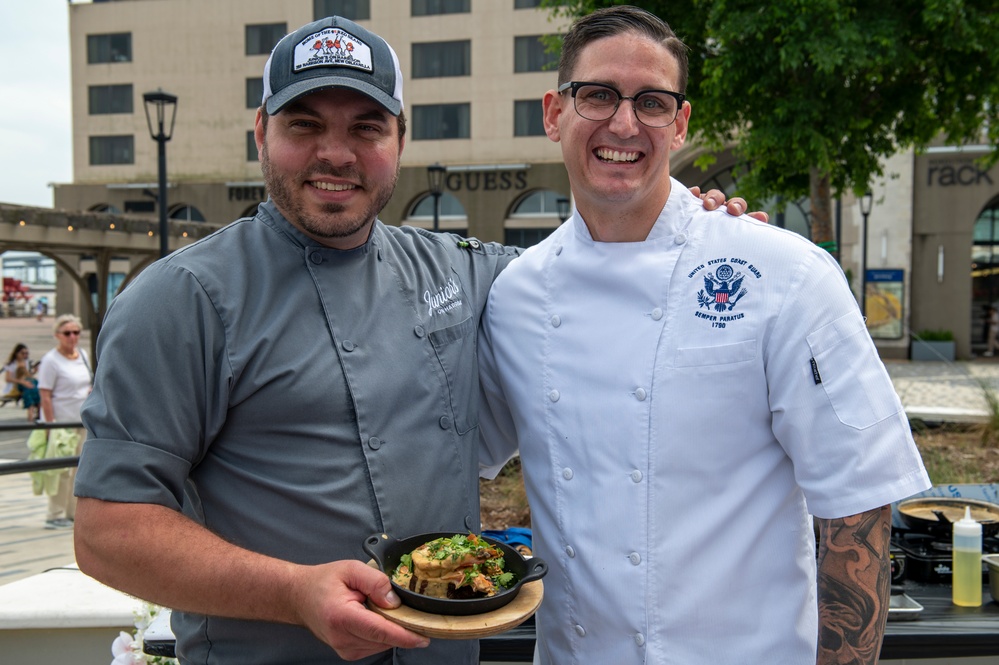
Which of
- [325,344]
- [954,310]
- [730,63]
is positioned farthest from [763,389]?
[954,310]

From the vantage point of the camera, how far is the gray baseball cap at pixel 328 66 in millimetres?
2035

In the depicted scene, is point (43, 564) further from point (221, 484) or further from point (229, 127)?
point (229, 127)

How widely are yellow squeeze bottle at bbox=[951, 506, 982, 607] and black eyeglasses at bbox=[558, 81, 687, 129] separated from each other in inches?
86.2

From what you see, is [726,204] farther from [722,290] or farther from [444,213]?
[444,213]

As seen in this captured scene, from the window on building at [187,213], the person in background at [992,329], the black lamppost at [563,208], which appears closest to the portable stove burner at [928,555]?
the person in background at [992,329]

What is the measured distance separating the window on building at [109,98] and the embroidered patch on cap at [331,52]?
37264 millimetres

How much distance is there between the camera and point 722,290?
2139mm

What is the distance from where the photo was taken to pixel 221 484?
1.95 m

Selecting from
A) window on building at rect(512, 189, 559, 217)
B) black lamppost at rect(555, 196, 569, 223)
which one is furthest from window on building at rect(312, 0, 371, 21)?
black lamppost at rect(555, 196, 569, 223)

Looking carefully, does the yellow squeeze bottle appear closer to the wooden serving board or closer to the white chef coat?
the white chef coat

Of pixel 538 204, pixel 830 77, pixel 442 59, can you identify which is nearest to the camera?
pixel 830 77

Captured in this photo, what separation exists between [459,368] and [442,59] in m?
31.0

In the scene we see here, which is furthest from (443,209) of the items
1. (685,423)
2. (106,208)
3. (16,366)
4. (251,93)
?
(685,423)

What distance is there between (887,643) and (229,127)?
34436 mm
